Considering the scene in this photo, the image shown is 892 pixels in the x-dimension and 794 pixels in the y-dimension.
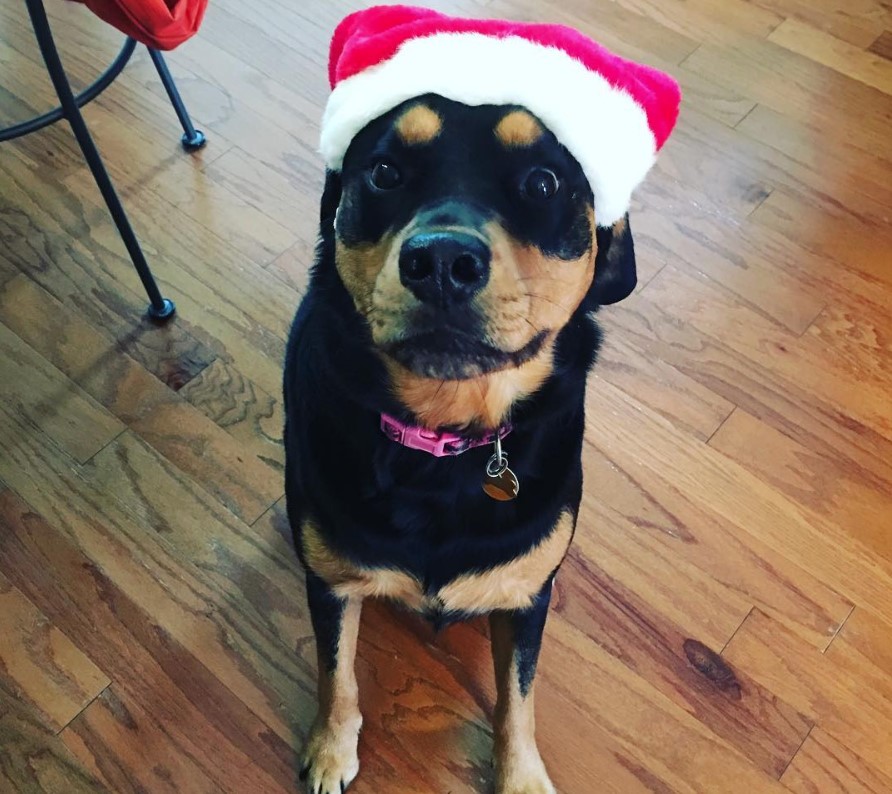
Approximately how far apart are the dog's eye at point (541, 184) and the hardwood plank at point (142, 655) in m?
0.83

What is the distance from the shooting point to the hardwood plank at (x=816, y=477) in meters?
1.58

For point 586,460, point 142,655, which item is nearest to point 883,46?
point 586,460

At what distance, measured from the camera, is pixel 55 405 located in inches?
64.6

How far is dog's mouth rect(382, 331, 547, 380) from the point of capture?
0.96 meters

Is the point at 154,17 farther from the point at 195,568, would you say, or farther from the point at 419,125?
the point at 195,568

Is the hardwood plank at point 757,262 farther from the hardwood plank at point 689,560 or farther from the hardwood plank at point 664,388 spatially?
the hardwood plank at point 689,560

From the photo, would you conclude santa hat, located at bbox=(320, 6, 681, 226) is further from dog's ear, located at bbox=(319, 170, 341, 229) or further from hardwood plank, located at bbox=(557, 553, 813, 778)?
hardwood plank, located at bbox=(557, 553, 813, 778)

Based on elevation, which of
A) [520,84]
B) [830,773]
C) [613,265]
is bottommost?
[830,773]

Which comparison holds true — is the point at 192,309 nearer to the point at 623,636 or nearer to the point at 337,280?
the point at 337,280

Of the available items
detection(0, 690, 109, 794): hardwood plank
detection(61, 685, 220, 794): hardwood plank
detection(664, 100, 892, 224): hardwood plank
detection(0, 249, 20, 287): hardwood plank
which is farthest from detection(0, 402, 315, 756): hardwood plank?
detection(664, 100, 892, 224): hardwood plank

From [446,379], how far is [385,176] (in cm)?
23

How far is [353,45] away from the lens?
107 cm

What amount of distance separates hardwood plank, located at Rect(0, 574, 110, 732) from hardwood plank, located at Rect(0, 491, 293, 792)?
0.7 inches


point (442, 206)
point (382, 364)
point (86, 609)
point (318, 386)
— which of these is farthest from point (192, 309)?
point (442, 206)
